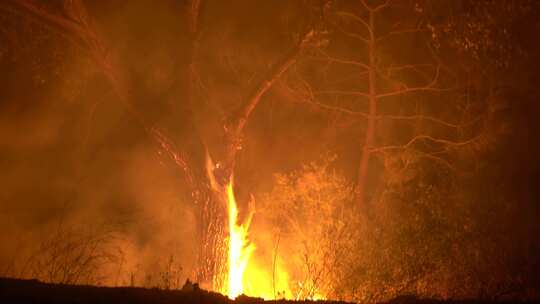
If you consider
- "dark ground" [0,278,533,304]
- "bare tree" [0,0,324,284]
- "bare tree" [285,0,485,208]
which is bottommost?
"dark ground" [0,278,533,304]

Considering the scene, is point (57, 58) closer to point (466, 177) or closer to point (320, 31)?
point (320, 31)

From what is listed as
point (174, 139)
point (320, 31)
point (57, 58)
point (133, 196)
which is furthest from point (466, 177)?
point (57, 58)

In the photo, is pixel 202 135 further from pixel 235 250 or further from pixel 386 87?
pixel 386 87

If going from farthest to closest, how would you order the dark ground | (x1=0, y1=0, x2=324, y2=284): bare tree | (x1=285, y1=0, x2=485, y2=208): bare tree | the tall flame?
(x1=285, y1=0, x2=485, y2=208): bare tree, the tall flame, (x1=0, y1=0, x2=324, y2=284): bare tree, the dark ground

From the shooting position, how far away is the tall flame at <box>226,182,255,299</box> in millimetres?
12261

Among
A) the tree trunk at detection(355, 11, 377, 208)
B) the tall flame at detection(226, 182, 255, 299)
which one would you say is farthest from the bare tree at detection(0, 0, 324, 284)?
the tree trunk at detection(355, 11, 377, 208)

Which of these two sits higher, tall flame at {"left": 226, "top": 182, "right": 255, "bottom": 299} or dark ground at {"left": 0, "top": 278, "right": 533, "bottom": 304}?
tall flame at {"left": 226, "top": 182, "right": 255, "bottom": 299}

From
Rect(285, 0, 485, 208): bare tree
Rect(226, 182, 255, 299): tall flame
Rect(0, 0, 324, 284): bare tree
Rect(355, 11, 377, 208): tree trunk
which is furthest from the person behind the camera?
Rect(285, 0, 485, 208): bare tree

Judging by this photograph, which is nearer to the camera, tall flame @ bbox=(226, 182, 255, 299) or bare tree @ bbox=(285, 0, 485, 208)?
tall flame @ bbox=(226, 182, 255, 299)

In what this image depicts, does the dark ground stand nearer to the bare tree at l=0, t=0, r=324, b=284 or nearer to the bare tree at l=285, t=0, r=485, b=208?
the bare tree at l=0, t=0, r=324, b=284

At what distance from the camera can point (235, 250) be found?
12.4 meters

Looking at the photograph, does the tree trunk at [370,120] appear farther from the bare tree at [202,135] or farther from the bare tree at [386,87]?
the bare tree at [202,135]

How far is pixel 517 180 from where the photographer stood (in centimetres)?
1748

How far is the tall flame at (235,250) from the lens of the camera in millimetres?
12261
